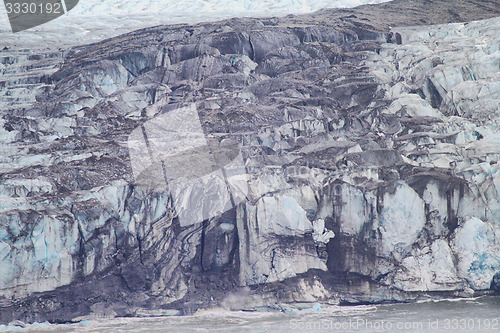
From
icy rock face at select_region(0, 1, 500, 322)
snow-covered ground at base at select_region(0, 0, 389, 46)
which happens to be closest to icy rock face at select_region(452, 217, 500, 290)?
icy rock face at select_region(0, 1, 500, 322)

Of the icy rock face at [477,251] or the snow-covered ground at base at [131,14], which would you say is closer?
the icy rock face at [477,251]

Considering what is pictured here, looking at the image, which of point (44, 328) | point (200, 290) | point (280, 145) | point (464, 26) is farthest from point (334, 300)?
point (464, 26)

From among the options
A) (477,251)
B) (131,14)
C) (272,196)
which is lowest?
(477,251)

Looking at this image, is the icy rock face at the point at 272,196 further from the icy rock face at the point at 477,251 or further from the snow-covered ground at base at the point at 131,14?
the snow-covered ground at base at the point at 131,14

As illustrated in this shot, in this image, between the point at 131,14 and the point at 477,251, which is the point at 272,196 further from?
the point at 131,14

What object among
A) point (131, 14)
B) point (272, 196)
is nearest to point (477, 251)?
point (272, 196)

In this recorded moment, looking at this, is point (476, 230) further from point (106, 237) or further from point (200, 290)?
point (106, 237)

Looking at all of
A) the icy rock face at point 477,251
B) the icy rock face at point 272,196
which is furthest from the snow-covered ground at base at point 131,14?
the icy rock face at point 477,251
